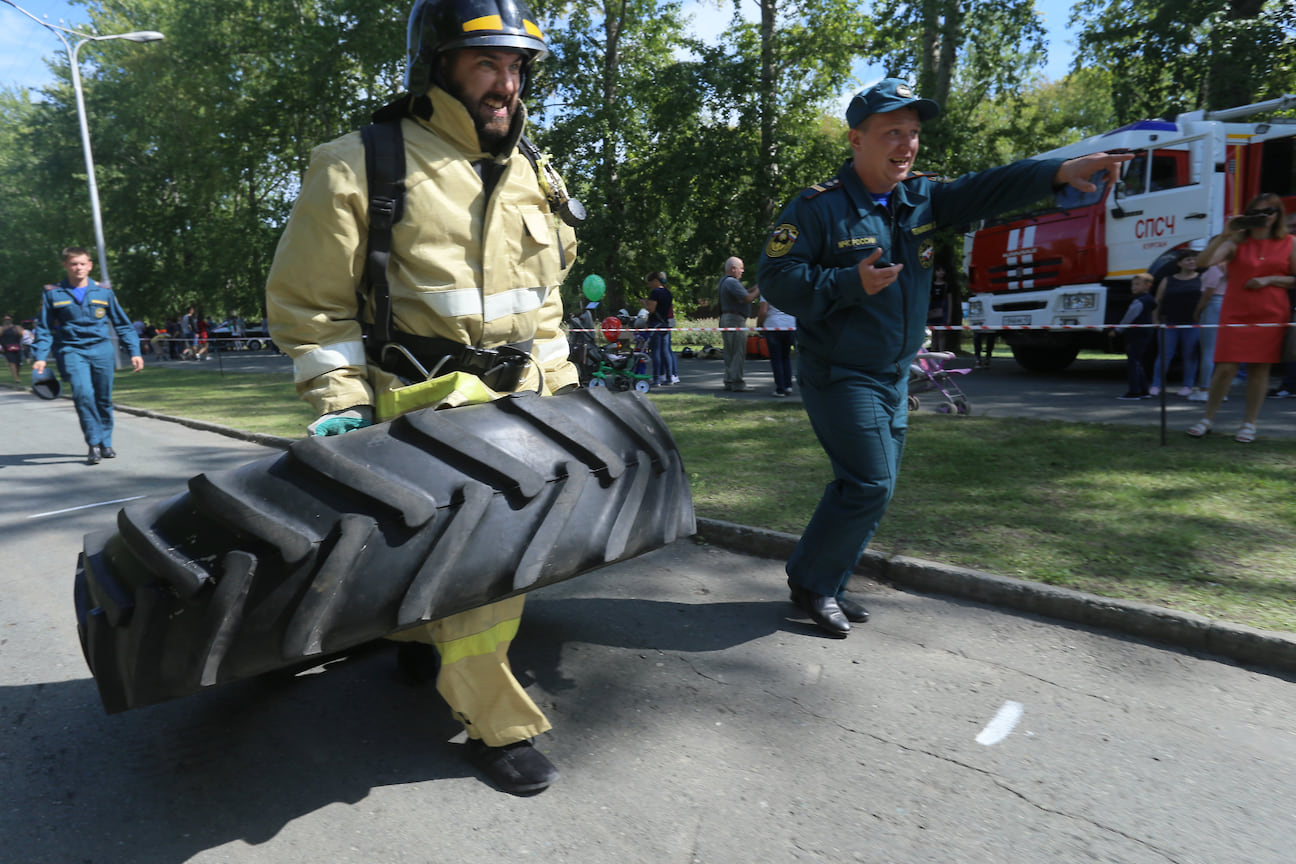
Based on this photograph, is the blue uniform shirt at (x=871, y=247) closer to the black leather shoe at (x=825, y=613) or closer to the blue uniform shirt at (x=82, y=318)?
the black leather shoe at (x=825, y=613)

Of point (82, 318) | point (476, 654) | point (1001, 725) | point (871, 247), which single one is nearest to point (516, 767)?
point (476, 654)

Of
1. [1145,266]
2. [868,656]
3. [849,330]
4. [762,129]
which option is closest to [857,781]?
[868,656]

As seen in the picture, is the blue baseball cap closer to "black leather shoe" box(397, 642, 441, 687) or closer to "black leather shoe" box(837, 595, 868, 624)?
"black leather shoe" box(837, 595, 868, 624)

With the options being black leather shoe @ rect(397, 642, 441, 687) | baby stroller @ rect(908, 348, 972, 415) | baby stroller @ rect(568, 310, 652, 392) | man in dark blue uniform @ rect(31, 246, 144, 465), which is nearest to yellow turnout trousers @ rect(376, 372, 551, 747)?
black leather shoe @ rect(397, 642, 441, 687)

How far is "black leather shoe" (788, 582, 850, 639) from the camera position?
3.42 metres

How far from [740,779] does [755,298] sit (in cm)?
A: 1035

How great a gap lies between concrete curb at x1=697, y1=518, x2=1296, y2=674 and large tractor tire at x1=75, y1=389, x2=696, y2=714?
2235mm

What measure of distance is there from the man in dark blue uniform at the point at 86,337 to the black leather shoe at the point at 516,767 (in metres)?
7.16

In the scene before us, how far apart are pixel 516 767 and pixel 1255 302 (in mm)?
7011

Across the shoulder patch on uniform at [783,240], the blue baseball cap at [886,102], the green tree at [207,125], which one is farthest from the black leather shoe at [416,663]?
the green tree at [207,125]

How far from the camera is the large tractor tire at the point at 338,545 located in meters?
1.80

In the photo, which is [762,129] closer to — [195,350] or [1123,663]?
[195,350]

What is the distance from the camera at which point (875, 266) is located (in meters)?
3.12

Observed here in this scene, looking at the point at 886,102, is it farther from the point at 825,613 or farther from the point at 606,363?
the point at 606,363
